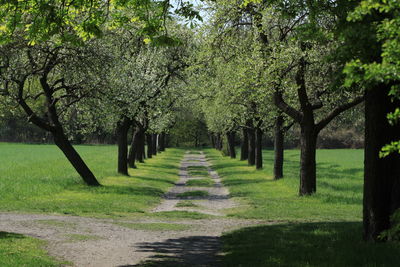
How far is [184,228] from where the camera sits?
55.1ft

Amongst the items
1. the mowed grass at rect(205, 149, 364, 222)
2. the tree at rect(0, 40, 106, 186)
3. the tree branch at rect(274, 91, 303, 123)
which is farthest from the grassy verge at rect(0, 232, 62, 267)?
the tree branch at rect(274, 91, 303, 123)

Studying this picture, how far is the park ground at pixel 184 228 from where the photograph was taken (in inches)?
452

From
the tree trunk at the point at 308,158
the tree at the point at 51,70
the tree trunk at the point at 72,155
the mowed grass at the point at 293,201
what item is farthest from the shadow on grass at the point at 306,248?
the tree trunk at the point at 72,155

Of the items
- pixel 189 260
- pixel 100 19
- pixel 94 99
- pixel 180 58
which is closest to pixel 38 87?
pixel 94 99

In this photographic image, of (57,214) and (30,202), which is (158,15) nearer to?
(57,214)

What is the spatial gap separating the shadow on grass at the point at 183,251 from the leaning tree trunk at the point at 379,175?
12.2ft

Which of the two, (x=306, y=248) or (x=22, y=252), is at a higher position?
(x=306, y=248)

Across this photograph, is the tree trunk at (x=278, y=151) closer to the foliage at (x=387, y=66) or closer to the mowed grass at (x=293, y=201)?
the mowed grass at (x=293, y=201)

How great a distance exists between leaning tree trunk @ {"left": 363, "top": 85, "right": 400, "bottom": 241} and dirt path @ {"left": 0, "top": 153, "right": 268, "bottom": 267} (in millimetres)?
3708

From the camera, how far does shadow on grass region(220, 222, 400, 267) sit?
10.7 metres

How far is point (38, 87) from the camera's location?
112 feet

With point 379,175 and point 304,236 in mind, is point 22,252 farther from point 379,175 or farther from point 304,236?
point 379,175

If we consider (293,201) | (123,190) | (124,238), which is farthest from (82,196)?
(124,238)

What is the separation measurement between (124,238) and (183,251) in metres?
2.42
